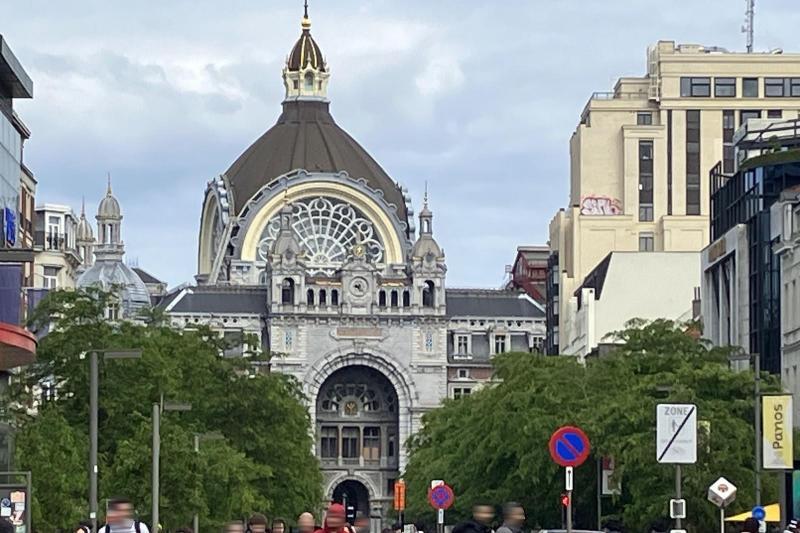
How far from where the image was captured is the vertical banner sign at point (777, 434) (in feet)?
232

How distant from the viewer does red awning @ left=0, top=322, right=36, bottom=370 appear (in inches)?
2805

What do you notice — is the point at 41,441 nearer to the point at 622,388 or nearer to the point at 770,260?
the point at 622,388

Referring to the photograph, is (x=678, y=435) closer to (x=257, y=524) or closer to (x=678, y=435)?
(x=678, y=435)

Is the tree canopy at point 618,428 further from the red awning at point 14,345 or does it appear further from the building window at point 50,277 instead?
the building window at point 50,277

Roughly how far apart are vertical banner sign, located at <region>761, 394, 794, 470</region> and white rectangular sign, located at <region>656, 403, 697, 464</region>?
19.8 metres

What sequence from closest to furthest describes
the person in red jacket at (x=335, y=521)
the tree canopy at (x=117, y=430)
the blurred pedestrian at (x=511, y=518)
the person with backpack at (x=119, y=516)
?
the person in red jacket at (x=335, y=521) < the person with backpack at (x=119, y=516) < the blurred pedestrian at (x=511, y=518) < the tree canopy at (x=117, y=430)

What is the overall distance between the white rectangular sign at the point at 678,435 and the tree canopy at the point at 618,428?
1207 inches

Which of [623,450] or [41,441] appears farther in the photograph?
[623,450]

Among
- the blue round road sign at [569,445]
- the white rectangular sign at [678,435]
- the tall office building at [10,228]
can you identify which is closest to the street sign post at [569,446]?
the blue round road sign at [569,445]

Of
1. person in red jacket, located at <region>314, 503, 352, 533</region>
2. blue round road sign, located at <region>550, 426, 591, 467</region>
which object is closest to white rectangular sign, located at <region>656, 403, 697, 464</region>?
blue round road sign, located at <region>550, 426, 591, 467</region>

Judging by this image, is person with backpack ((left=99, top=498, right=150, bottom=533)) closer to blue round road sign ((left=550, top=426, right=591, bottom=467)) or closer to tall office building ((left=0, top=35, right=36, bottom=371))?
blue round road sign ((left=550, top=426, right=591, bottom=467))

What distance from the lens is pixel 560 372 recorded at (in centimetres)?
11269

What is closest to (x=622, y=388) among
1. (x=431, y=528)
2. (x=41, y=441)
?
(x=41, y=441)

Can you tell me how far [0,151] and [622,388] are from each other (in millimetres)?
29021
